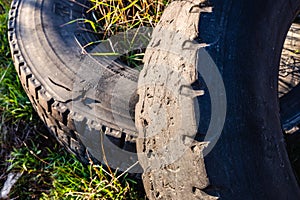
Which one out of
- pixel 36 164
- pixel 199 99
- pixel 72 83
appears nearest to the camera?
pixel 199 99

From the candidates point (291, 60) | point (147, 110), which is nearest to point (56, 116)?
point (147, 110)

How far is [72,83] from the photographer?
7.66ft

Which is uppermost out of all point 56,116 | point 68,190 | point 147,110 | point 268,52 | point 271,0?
point 271,0

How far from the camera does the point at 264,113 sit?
1939mm

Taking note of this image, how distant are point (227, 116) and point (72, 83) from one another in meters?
0.82

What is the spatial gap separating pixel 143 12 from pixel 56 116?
2.65 feet

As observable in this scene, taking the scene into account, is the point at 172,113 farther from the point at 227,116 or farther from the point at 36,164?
the point at 36,164

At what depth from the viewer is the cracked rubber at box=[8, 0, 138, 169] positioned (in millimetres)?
2229

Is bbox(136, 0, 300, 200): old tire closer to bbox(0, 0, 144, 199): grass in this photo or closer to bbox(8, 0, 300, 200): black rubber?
bbox(8, 0, 300, 200): black rubber

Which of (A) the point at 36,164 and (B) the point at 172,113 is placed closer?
(B) the point at 172,113

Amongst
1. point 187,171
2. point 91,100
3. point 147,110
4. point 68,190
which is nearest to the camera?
point 187,171

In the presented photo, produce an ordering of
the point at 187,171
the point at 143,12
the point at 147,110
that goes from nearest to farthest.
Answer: the point at 187,171 < the point at 147,110 < the point at 143,12

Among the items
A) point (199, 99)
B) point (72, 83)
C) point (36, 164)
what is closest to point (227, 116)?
point (199, 99)

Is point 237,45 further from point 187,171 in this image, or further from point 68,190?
point 68,190
